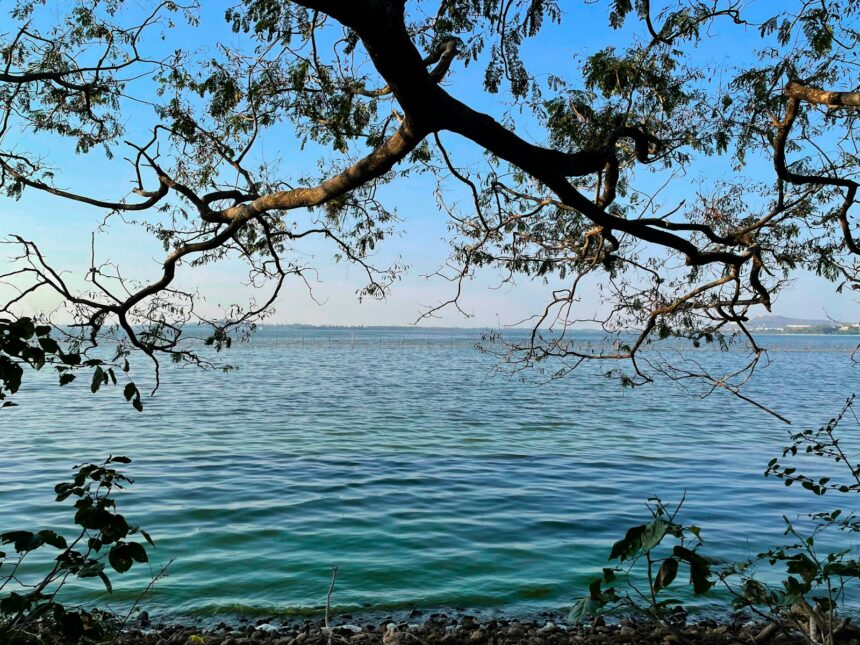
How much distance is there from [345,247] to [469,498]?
592 centimetres

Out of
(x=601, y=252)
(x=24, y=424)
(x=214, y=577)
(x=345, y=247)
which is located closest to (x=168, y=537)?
(x=214, y=577)

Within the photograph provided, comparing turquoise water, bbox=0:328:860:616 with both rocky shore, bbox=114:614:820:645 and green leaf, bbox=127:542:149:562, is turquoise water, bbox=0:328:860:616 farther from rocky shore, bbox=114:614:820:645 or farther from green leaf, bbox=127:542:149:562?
green leaf, bbox=127:542:149:562

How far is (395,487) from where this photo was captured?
1198cm

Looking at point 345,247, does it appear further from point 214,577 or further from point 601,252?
point 214,577

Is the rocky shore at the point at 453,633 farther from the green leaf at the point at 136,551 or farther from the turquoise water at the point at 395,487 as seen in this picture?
the green leaf at the point at 136,551

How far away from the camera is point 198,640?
20.0 ft

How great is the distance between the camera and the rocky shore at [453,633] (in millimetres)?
6113

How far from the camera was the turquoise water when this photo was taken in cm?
796

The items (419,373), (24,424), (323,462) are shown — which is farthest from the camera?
(419,373)

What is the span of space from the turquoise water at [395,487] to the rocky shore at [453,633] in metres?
0.52

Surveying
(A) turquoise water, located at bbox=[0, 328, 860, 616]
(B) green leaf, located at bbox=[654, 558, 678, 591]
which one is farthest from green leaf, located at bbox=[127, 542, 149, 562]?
(A) turquoise water, located at bbox=[0, 328, 860, 616]

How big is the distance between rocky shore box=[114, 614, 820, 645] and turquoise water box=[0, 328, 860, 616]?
522 mm

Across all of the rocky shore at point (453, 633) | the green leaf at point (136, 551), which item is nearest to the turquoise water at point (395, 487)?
the rocky shore at point (453, 633)

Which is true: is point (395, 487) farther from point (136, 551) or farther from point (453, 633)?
point (136, 551)
